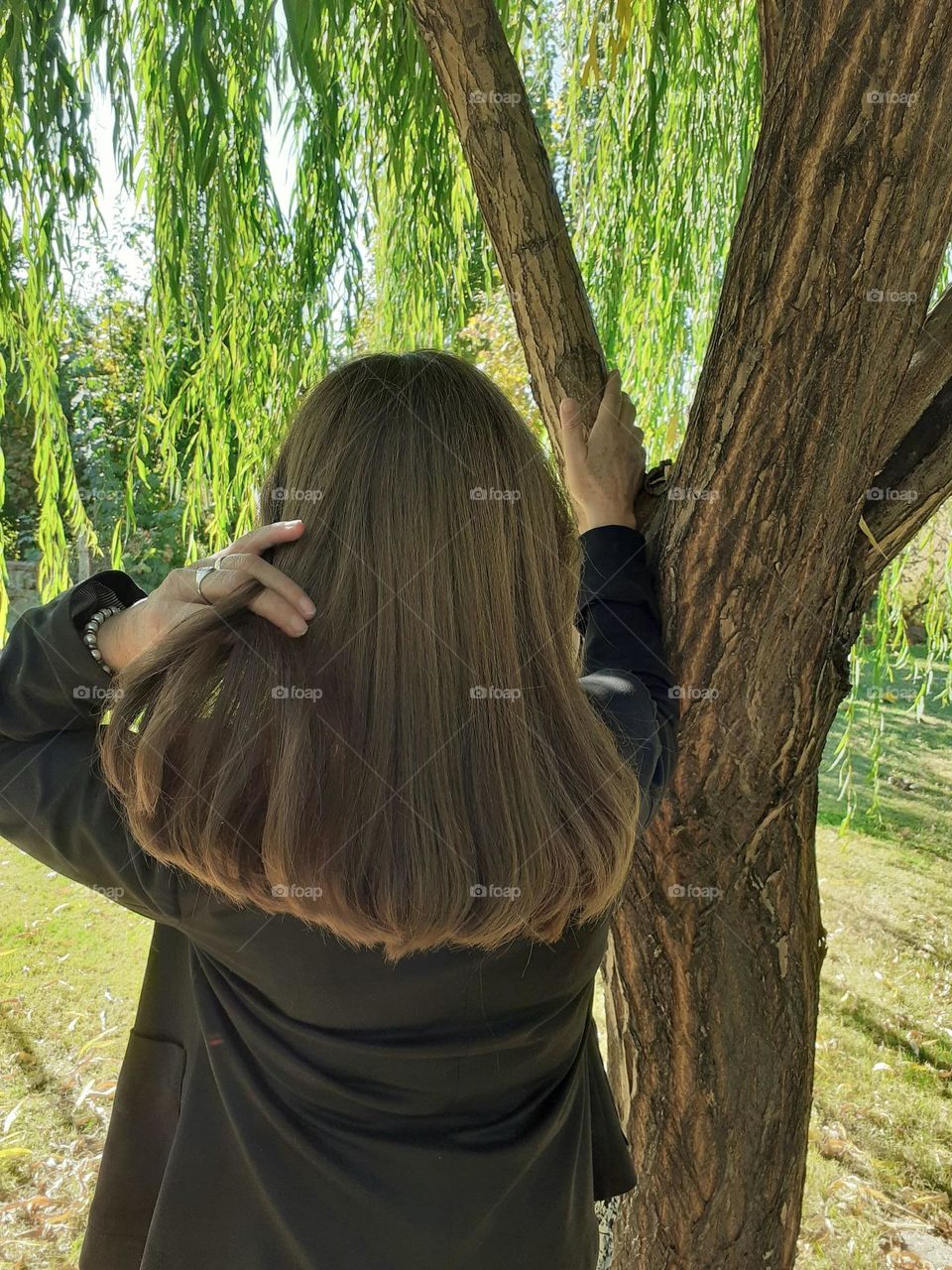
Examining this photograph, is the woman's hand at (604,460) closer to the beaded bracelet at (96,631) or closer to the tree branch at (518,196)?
the tree branch at (518,196)

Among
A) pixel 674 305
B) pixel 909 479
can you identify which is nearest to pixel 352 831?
pixel 909 479

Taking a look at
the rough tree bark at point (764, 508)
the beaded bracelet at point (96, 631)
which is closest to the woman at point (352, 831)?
the beaded bracelet at point (96, 631)

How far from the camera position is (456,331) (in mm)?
2389

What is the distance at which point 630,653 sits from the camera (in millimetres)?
1287

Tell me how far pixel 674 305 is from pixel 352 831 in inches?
67.9

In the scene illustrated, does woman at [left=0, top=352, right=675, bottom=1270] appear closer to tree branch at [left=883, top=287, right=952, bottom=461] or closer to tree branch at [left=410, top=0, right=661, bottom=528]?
tree branch at [left=410, top=0, right=661, bottom=528]

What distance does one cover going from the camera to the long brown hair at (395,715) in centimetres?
90

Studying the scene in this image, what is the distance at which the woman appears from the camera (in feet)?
2.97

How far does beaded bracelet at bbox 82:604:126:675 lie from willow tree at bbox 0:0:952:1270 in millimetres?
673

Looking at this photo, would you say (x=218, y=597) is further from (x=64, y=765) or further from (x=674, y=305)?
(x=674, y=305)

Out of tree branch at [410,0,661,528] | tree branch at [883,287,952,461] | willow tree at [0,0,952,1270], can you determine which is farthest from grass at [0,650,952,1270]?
tree branch at [410,0,661,528]

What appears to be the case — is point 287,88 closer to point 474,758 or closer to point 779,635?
point 779,635

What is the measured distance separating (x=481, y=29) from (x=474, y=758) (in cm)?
99

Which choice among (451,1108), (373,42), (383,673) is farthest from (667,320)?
(451,1108)
